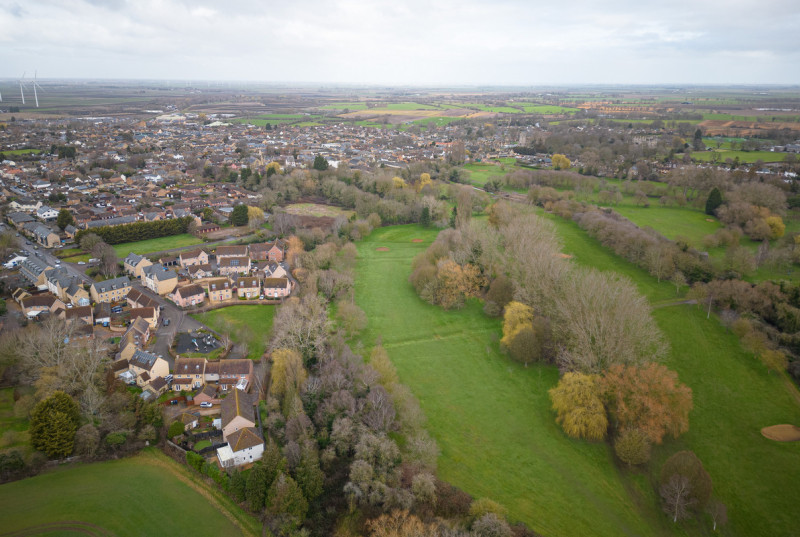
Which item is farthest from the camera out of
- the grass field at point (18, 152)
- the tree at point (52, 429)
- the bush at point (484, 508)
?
the grass field at point (18, 152)

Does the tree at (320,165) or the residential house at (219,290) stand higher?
the tree at (320,165)

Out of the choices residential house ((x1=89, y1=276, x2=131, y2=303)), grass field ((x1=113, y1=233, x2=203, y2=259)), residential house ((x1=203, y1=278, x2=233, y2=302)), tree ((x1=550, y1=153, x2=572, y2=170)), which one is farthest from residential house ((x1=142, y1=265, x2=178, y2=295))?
tree ((x1=550, y1=153, x2=572, y2=170))

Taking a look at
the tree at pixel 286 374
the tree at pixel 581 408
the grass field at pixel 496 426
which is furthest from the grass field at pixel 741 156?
the tree at pixel 286 374

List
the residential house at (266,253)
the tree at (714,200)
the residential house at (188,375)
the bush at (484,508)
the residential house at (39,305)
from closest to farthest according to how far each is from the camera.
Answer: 1. the bush at (484,508)
2. the residential house at (188,375)
3. the residential house at (39,305)
4. the residential house at (266,253)
5. the tree at (714,200)

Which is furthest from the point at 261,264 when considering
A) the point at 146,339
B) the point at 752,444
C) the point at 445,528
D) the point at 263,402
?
the point at 752,444

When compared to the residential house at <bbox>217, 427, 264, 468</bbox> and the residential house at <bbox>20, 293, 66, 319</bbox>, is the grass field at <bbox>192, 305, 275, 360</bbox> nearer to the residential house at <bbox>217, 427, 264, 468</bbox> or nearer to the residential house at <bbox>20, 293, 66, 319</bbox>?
the residential house at <bbox>217, 427, 264, 468</bbox>

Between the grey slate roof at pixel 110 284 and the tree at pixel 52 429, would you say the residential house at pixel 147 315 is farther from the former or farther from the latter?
the tree at pixel 52 429

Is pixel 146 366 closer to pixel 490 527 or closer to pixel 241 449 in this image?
pixel 241 449

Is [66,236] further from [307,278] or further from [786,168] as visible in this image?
[786,168]
